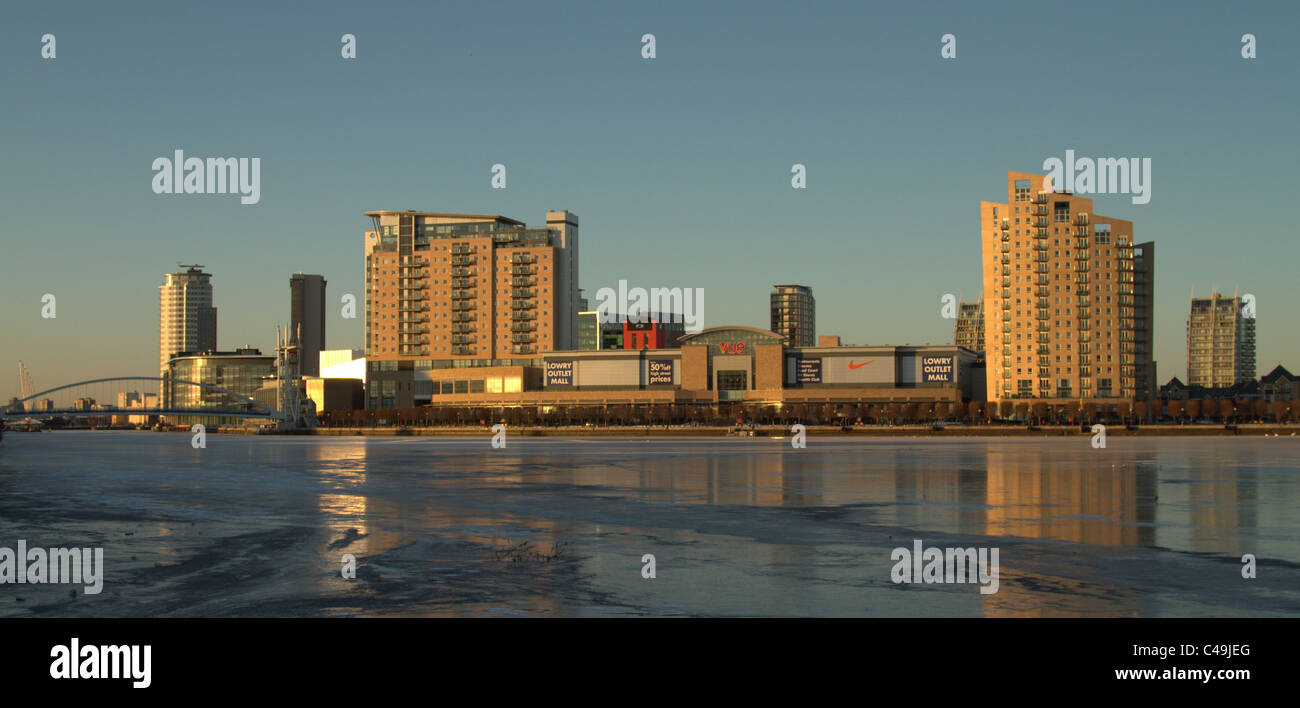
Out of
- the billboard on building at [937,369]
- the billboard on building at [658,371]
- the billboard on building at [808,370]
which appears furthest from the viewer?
the billboard on building at [658,371]

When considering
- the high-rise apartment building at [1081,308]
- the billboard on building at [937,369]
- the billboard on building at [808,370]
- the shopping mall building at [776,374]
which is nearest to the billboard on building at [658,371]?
the shopping mall building at [776,374]

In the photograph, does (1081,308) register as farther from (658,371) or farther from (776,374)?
(658,371)

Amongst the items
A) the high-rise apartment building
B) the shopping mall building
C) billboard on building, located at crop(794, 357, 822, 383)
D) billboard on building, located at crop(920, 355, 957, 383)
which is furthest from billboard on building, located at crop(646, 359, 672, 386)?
the high-rise apartment building

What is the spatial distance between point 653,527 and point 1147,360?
19541cm

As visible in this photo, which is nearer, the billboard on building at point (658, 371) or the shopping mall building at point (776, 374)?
the shopping mall building at point (776, 374)

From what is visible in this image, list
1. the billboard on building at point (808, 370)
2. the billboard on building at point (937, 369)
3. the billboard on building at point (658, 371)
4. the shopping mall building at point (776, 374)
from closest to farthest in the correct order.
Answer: the shopping mall building at point (776, 374)
the billboard on building at point (937, 369)
the billboard on building at point (808, 370)
the billboard on building at point (658, 371)

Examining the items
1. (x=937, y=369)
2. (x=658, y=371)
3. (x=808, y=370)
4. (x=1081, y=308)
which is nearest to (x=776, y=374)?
(x=808, y=370)

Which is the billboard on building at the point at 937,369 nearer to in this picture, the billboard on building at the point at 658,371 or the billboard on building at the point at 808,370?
the billboard on building at the point at 808,370

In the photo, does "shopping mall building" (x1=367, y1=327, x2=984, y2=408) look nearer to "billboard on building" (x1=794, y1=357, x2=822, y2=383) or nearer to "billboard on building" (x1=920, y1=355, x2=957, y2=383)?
"billboard on building" (x1=794, y1=357, x2=822, y2=383)

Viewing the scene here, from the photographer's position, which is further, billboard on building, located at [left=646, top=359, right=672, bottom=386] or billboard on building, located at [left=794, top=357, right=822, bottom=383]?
billboard on building, located at [left=646, top=359, right=672, bottom=386]
